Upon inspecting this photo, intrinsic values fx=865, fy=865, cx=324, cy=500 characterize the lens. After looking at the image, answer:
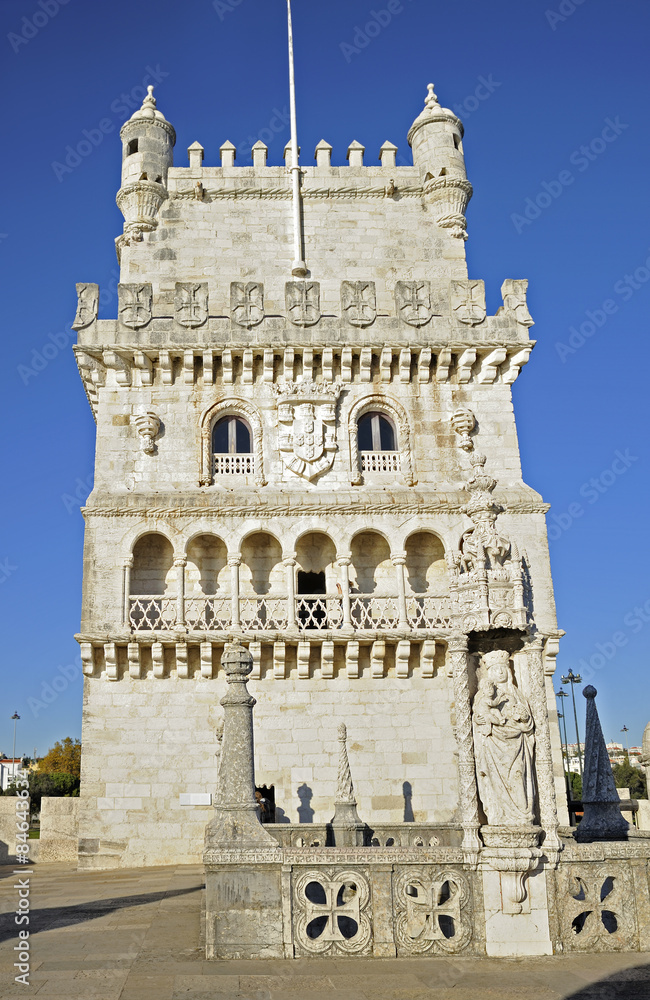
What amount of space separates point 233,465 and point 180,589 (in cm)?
392

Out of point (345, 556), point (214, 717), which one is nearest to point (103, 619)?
point (214, 717)

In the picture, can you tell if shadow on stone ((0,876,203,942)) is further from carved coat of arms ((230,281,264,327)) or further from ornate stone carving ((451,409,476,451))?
carved coat of arms ((230,281,264,327))

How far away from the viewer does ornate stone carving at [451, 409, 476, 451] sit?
2489cm

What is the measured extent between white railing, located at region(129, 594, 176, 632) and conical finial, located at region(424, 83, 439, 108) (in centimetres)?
1906

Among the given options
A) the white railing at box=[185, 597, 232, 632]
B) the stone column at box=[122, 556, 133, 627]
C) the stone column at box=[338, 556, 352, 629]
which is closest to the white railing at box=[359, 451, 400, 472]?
the stone column at box=[338, 556, 352, 629]

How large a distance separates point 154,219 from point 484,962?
24.6 m

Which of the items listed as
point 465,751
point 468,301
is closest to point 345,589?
point 468,301

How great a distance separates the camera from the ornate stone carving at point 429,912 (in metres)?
9.95

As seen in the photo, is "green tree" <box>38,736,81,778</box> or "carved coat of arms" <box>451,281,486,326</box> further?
"green tree" <box>38,736,81,778</box>

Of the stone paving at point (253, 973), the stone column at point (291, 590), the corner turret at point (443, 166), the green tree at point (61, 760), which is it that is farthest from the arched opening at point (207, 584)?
the green tree at point (61, 760)

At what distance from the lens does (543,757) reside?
1066 centimetres

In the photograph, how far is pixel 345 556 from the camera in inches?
930

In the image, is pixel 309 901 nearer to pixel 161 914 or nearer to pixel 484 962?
pixel 484 962

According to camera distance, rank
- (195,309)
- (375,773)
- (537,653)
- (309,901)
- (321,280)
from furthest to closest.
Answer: (321,280), (195,309), (375,773), (537,653), (309,901)
